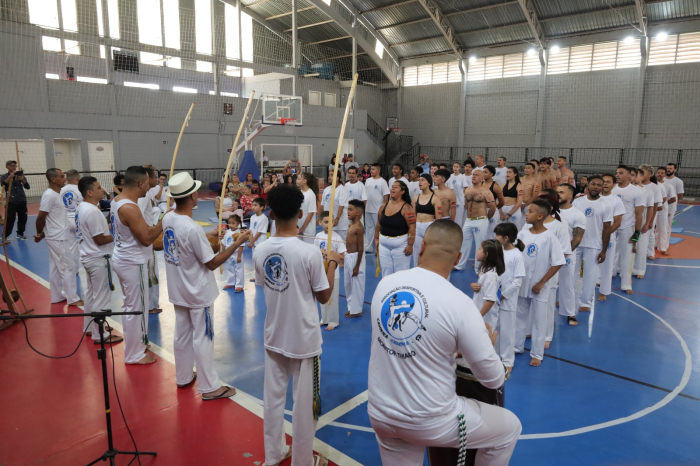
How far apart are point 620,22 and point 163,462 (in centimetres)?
2685

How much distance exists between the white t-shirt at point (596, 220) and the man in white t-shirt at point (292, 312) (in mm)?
5301

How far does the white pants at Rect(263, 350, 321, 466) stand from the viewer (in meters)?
3.37

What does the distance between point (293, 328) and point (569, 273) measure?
490 cm

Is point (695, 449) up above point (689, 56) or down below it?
below

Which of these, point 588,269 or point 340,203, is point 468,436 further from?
point 340,203

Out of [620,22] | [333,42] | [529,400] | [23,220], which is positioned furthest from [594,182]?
[333,42]

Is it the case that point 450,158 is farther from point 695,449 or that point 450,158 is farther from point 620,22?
point 695,449

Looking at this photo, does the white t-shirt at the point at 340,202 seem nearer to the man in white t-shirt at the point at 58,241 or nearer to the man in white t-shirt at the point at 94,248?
the man in white t-shirt at the point at 94,248

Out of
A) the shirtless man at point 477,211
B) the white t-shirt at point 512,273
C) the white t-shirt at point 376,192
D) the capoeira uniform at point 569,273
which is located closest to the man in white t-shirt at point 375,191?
the white t-shirt at point 376,192

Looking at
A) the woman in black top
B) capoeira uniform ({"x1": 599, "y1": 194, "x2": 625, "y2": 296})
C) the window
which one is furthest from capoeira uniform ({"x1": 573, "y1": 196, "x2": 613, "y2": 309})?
the window

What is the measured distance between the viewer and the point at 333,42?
97.3ft

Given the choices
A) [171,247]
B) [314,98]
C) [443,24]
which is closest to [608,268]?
[171,247]

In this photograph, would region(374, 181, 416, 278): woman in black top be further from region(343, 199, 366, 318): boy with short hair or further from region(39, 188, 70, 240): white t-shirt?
region(39, 188, 70, 240): white t-shirt

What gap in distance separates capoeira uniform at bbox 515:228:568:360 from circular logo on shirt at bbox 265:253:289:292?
10.9 ft
